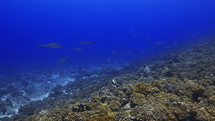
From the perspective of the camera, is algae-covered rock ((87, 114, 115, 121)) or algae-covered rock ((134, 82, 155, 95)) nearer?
algae-covered rock ((87, 114, 115, 121))

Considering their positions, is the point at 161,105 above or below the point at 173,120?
above

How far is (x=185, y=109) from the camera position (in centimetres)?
475

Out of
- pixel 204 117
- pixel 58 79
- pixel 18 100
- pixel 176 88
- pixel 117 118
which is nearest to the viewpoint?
pixel 204 117

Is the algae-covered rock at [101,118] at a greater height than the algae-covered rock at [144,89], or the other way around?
the algae-covered rock at [144,89]

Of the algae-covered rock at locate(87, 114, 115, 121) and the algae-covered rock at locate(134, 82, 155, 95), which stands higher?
the algae-covered rock at locate(134, 82, 155, 95)

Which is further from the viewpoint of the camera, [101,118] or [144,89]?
[144,89]

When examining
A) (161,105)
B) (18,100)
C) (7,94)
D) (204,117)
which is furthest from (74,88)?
(204,117)

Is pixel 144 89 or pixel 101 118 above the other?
pixel 144 89

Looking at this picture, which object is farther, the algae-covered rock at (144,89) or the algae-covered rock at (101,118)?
the algae-covered rock at (144,89)

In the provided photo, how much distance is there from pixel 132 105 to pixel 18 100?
42.5 feet

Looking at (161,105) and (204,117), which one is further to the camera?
(161,105)

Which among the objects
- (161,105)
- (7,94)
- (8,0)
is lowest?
(161,105)

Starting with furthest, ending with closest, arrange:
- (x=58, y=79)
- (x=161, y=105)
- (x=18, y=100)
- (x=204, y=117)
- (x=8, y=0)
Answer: (x=8, y=0) → (x=58, y=79) → (x=18, y=100) → (x=161, y=105) → (x=204, y=117)

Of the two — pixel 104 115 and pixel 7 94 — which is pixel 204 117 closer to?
pixel 104 115
